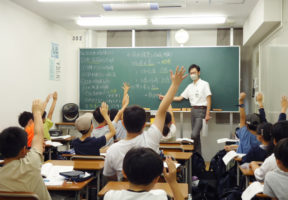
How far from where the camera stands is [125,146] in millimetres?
2305

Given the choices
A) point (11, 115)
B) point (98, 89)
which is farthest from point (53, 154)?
point (98, 89)

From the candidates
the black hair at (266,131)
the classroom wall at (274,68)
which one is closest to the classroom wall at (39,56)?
the classroom wall at (274,68)

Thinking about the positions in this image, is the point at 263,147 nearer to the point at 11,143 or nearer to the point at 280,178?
the point at 280,178

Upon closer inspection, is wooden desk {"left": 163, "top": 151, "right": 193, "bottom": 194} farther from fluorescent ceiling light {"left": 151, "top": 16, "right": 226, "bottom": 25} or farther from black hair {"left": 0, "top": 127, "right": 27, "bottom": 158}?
fluorescent ceiling light {"left": 151, "top": 16, "right": 226, "bottom": 25}

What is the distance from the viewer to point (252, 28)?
17.7 feet

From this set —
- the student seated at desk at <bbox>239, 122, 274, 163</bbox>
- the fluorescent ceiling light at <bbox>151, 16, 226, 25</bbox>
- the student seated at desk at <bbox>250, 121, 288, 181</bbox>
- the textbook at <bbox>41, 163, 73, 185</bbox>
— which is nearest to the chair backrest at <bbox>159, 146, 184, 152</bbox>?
the student seated at desk at <bbox>239, 122, 274, 163</bbox>

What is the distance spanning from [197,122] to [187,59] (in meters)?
1.35

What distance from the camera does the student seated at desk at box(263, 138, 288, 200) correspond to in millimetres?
1943

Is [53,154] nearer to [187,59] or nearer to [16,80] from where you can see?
[16,80]

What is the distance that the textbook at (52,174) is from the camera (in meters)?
2.39

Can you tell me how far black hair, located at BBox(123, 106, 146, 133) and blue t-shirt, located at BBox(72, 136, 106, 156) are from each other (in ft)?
2.98

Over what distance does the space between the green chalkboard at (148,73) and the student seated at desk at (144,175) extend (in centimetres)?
510

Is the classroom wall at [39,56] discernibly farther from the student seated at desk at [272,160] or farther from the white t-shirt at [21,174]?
the student seated at desk at [272,160]

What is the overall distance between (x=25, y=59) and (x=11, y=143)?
390 centimetres
